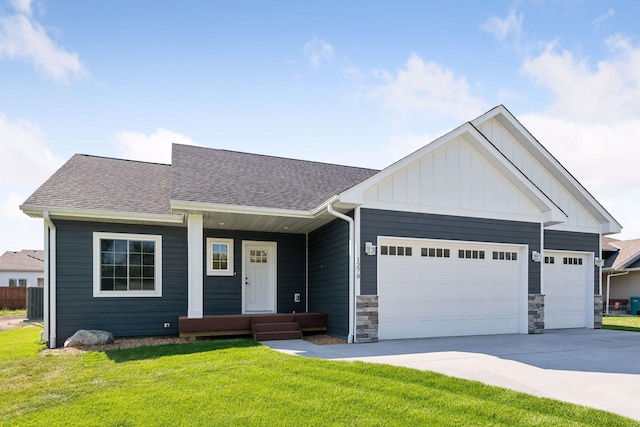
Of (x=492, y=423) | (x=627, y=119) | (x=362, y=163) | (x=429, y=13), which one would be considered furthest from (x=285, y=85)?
(x=627, y=119)

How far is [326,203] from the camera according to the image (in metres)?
8.98

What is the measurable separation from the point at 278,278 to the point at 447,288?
462 centimetres

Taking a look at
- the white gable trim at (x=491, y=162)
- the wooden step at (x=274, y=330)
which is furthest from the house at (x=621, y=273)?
the wooden step at (x=274, y=330)

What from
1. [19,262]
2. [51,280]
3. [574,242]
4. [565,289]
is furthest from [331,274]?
[19,262]

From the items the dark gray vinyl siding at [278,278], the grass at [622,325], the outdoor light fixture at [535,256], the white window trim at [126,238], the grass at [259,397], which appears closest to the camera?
the grass at [259,397]

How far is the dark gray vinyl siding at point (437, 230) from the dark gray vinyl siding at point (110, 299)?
4.85 metres

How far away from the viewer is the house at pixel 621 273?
64.8 ft

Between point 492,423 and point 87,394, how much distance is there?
453 centimetres

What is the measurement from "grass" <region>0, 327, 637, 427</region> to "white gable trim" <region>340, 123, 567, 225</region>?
3.72 metres

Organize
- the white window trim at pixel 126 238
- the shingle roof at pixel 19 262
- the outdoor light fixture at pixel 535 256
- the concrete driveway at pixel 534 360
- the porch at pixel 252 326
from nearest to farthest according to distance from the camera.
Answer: the concrete driveway at pixel 534 360 < the porch at pixel 252 326 < the white window trim at pixel 126 238 < the outdoor light fixture at pixel 535 256 < the shingle roof at pixel 19 262

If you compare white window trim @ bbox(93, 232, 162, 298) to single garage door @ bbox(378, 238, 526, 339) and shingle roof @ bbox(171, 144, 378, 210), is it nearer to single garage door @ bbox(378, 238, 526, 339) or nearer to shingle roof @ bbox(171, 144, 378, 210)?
shingle roof @ bbox(171, 144, 378, 210)

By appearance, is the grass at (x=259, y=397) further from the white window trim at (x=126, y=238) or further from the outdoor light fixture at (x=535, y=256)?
the outdoor light fixture at (x=535, y=256)

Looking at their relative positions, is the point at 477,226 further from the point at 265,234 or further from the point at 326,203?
the point at 265,234

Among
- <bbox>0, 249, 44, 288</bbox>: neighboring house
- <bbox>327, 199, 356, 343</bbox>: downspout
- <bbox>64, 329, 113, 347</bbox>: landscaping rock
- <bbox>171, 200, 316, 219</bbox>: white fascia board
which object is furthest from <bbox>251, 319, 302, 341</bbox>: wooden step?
<bbox>0, 249, 44, 288</bbox>: neighboring house
